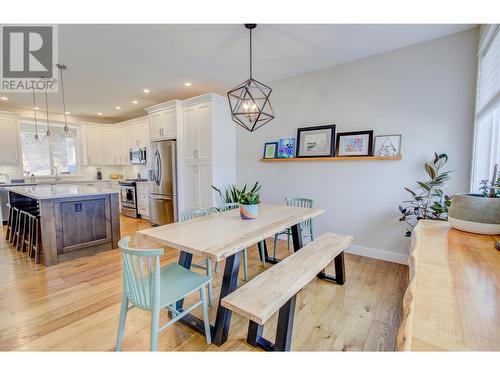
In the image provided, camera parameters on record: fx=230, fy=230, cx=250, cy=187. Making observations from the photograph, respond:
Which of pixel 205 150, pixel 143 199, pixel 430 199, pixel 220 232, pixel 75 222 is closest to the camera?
pixel 220 232

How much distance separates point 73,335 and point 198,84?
12.4ft

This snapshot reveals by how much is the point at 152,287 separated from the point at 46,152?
6577 mm

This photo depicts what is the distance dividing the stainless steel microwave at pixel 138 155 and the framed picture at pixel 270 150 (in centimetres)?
332

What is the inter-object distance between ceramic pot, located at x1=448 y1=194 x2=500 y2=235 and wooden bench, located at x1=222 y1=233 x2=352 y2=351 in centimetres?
93

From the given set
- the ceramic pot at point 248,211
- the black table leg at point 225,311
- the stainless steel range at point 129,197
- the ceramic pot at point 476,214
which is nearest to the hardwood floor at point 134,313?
the black table leg at point 225,311

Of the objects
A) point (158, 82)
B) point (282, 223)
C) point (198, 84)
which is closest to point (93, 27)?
point (158, 82)

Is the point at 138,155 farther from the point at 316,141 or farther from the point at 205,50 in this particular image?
the point at 316,141

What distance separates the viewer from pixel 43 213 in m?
2.85

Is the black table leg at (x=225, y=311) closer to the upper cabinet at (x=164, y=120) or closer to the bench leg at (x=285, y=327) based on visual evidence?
the bench leg at (x=285, y=327)

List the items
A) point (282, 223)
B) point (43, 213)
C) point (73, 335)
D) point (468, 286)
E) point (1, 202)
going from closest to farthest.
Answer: point (468, 286) → point (73, 335) → point (282, 223) → point (43, 213) → point (1, 202)

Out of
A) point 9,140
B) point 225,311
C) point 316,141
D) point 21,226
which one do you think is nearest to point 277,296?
→ point 225,311

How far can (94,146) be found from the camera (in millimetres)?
6391

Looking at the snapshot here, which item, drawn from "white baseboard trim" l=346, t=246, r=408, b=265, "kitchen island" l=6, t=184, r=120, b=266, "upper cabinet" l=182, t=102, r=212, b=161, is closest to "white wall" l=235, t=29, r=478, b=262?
"white baseboard trim" l=346, t=246, r=408, b=265

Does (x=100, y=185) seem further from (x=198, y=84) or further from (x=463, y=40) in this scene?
(x=463, y=40)
